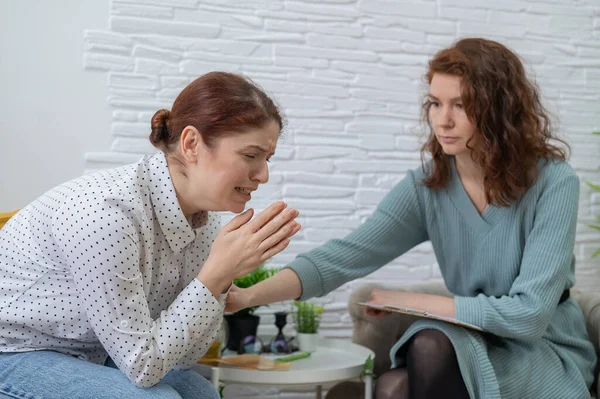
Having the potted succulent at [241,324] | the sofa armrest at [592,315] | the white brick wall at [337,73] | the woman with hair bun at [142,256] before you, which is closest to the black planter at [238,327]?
the potted succulent at [241,324]

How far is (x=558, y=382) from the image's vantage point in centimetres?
192

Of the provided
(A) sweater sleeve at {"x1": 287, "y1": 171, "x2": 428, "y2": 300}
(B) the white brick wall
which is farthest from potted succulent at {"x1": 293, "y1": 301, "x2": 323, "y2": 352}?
(B) the white brick wall

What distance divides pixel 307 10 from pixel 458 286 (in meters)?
1.22

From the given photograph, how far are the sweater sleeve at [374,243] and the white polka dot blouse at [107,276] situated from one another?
1.98 feet

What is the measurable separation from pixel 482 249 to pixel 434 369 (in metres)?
0.42

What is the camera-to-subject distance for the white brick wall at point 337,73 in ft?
8.75

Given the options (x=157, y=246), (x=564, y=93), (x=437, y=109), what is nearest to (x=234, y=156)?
(x=157, y=246)

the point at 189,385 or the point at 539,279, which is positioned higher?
the point at 539,279

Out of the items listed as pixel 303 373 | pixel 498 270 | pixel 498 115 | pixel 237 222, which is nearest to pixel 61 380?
pixel 237 222

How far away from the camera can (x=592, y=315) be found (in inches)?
86.3

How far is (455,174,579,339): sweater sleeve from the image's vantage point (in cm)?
185

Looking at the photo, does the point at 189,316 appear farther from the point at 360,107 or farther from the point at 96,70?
the point at 360,107

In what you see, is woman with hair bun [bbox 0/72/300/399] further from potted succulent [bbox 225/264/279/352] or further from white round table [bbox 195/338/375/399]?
potted succulent [bbox 225/264/279/352]

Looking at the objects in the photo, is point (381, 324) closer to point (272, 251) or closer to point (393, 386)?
point (393, 386)
